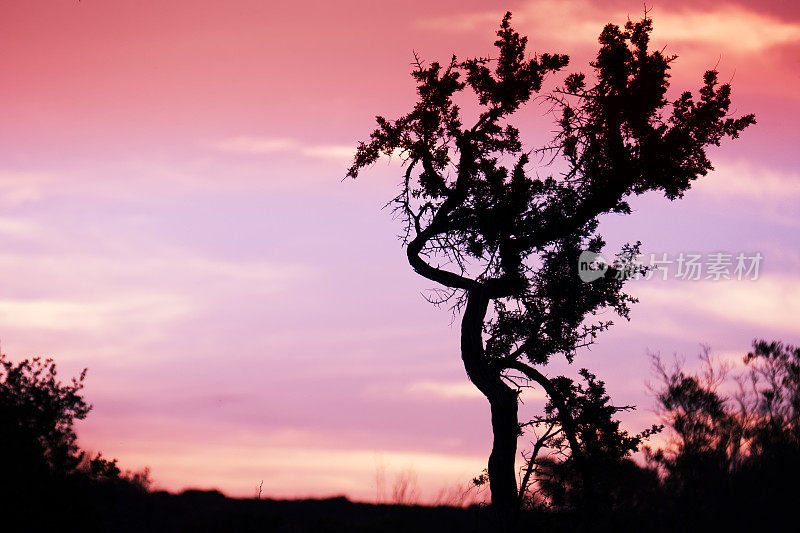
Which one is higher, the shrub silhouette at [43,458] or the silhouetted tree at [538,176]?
the silhouetted tree at [538,176]

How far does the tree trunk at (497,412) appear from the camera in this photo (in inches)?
701

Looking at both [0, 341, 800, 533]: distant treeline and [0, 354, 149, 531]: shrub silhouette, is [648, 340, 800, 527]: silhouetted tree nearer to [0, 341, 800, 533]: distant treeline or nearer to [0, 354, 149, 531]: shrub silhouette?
[0, 341, 800, 533]: distant treeline

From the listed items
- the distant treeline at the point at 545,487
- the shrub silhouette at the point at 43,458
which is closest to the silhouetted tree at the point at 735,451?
the distant treeline at the point at 545,487

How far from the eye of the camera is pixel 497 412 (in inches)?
712

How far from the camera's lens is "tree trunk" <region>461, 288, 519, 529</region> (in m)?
17.8

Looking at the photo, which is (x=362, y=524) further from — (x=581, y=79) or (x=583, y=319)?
(x=581, y=79)

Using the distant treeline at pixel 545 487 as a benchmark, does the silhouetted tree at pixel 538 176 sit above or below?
above

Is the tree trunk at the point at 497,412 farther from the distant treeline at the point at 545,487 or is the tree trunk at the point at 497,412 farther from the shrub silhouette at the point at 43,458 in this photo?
the shrub silhouette at the point at 43,458

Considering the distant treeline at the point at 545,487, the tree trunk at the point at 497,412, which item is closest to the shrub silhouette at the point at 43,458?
the distant treeline at the point at 545,487

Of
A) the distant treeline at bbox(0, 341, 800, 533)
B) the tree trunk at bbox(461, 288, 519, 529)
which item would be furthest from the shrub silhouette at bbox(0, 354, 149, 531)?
the tree trunk at bbox(461, 288, 519, 529)

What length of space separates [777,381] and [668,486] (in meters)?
4.81

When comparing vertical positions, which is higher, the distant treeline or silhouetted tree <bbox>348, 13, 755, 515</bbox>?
silhouetted tree <bbox>348, 13, 755, 515</bbox>

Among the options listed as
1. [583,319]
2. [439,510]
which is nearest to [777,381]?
[583,319]

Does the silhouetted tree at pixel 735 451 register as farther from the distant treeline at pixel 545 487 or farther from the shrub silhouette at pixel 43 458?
the shrub silhouette at pixel 43 458
